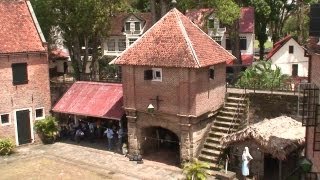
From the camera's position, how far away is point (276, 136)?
21.8 meters

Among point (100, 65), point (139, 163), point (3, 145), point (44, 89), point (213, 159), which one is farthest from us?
point (100, 65)

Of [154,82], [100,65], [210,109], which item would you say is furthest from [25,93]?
[100,65]

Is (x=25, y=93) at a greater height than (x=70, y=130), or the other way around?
(x=25, y=93)

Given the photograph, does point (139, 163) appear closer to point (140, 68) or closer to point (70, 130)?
point (140, 68)

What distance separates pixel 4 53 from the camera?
1144 inches

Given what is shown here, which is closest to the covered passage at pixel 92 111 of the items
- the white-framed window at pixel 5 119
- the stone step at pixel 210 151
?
the white-framed window at pixel 5 119

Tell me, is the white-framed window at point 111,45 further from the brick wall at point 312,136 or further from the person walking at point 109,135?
the brick wall at point 312,136

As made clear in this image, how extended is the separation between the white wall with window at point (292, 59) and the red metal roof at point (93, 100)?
2350 cm

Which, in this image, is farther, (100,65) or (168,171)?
(100,65)

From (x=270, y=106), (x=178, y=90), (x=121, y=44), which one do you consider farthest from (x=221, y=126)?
(x=121, y=44)

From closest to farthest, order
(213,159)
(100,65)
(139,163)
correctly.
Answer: (213,159)
(139,163)
(100,65)

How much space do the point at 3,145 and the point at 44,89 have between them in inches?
202

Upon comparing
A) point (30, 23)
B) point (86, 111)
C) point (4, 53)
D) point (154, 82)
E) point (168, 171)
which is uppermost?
point (30, 23)

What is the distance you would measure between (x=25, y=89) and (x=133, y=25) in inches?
1082
